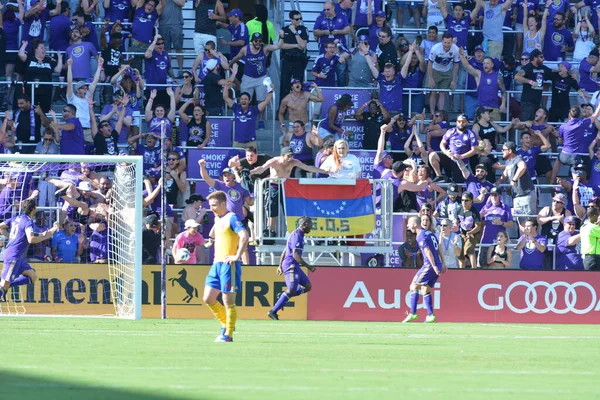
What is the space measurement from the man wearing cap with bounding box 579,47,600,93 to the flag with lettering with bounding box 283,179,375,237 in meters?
8.04

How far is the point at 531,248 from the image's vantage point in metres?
21.5

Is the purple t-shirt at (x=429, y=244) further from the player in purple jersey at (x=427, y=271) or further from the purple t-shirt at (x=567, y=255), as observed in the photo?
the purple t-shirt at (x=567, y=255)

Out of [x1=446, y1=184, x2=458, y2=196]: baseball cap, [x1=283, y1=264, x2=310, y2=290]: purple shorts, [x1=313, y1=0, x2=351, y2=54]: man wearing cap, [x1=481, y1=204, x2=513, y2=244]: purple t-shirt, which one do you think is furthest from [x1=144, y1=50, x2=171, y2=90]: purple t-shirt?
[x1=481, y1=204, x2=513, y2=244]: purple t-shirt

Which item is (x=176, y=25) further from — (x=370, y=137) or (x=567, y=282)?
(x=567, y=282)

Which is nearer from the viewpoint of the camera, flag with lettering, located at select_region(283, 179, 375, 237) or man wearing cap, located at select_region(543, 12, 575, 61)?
flag with lettering, located at select_region(283, 179, 375, 237)

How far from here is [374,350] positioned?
1240cm

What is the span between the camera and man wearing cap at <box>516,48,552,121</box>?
25172 mm

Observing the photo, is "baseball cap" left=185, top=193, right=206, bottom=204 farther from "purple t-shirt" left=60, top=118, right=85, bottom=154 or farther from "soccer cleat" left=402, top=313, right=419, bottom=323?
"soccer cleat" left=402, top=313, right=419, bottom=323

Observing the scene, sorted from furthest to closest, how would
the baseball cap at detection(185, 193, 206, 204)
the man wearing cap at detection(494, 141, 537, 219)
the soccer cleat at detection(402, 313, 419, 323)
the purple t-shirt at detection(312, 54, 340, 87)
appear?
the purple t-shirt at detection(312, 54, 340, 87), the man wearing cap at detection(494, 141, 537, 219), the baseball cap at detection(185, 193, 206, 204), the soccer cleat at detection(402, 313, 419, 323)

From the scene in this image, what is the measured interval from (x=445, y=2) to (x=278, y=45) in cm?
427

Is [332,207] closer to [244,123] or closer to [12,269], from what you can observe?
[244,123]

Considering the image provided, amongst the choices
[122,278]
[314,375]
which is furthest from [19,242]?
[314,375]

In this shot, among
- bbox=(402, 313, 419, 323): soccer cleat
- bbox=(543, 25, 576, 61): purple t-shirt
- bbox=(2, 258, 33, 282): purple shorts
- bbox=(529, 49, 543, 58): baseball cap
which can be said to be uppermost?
bbox=(543, 25, 576, 61): purple t-shirt

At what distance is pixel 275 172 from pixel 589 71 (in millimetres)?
9178
